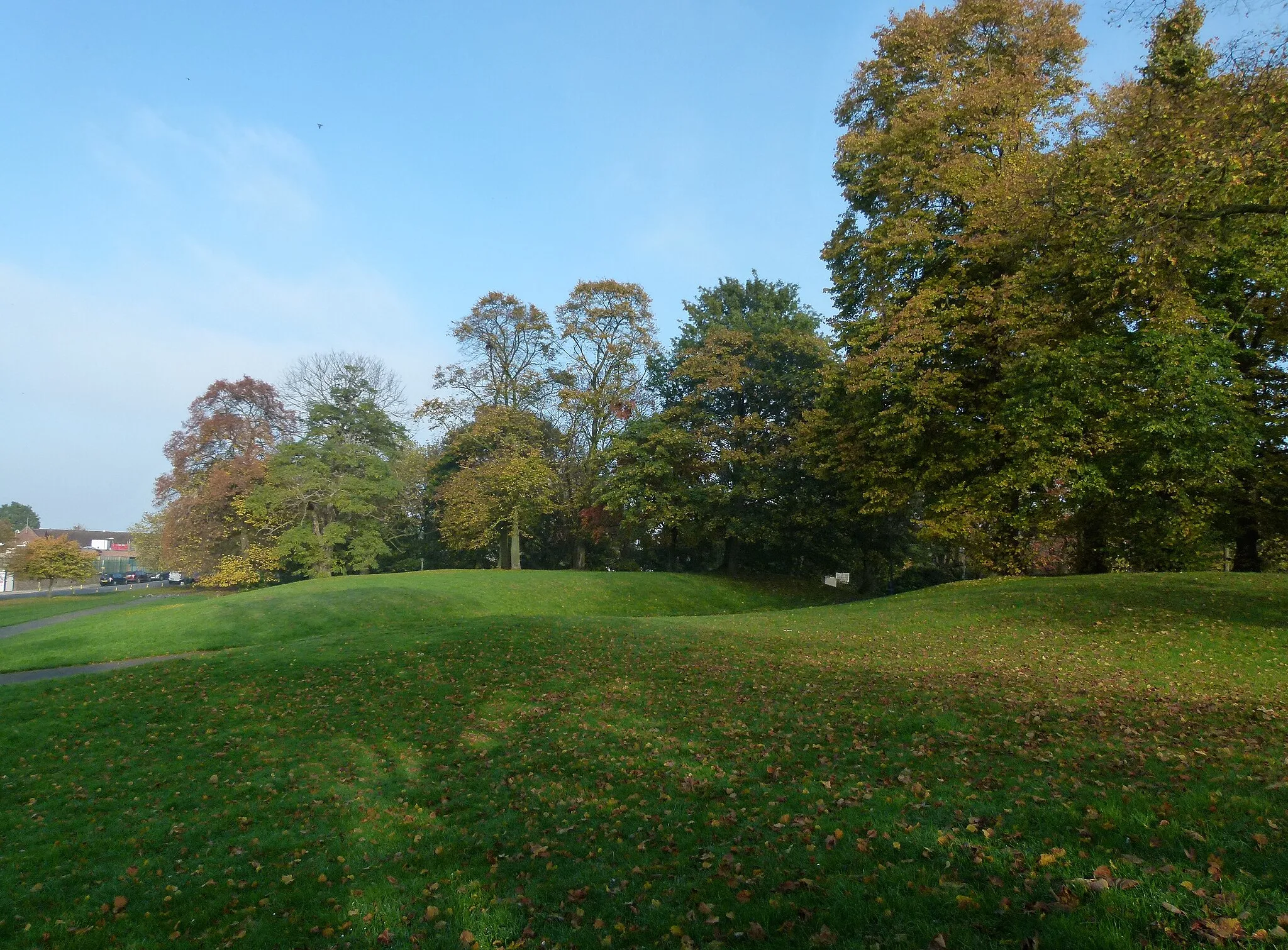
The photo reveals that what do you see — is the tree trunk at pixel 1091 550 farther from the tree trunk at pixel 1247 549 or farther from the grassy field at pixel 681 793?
the grassy field at pixel 681 793

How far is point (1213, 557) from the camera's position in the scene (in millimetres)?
29438

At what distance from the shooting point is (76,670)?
15.8 meters

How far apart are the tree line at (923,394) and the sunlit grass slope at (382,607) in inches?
155

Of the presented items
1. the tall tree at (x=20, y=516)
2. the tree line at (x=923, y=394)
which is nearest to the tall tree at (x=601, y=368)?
the tree line at (x=923, y=394)

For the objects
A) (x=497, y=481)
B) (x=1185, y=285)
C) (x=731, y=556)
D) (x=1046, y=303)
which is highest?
(x=1046, y=303)

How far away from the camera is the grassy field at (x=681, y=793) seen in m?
4.33

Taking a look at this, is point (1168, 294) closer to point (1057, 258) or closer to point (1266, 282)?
point (1057, 258)

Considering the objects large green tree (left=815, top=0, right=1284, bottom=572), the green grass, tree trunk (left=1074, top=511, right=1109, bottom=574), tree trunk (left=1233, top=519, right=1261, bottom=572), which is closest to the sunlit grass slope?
the green grass

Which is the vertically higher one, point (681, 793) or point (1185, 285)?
point (1185, 285)

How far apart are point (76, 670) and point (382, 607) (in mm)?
8507

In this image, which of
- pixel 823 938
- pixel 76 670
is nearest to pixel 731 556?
pixel 76 670

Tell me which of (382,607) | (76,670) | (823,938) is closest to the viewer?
Answer: (823,938)

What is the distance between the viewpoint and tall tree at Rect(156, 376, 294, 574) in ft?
138

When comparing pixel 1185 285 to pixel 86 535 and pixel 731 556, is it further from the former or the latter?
pixel 86 535
